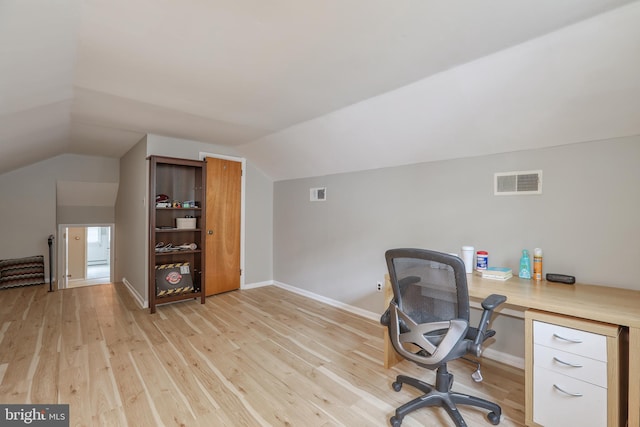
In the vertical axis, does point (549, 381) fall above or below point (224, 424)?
above

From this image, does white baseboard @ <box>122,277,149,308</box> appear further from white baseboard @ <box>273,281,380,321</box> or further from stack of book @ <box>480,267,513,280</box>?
stack of book @ <box>480,267,513,280</box>

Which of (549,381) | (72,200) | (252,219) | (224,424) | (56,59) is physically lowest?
(224,424)

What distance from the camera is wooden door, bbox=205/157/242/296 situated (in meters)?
4.23

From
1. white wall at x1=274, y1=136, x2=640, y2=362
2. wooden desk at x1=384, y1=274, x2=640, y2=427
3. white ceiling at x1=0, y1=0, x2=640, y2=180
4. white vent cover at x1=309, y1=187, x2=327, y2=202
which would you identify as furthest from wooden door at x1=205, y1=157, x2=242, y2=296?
wooden desk at x1=384, y1=274, x2=640, y2=427

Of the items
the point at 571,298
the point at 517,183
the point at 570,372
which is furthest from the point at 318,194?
the point at 570,372

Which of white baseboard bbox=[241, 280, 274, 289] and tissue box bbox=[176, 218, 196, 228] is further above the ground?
tissue box bbox=[176, 218, 196, 228]

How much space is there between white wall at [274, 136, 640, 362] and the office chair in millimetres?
933

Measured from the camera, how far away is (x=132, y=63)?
1.96 metres

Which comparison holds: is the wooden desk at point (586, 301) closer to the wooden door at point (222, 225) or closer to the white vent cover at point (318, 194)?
the white vent cover at point (318, 194)

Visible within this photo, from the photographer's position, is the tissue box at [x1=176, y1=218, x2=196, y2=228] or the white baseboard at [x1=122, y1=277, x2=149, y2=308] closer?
Result: the white baseboard at [x1=122, y1=277, x2=149, y2=308]

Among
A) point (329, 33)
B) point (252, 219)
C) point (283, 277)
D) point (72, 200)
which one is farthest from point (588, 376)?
point (72, 200)

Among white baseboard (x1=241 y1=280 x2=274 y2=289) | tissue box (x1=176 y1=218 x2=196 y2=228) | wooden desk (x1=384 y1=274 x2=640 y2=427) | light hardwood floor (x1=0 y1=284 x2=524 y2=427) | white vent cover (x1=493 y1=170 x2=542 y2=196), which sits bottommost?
light hardwood floor (x1=0 y1=284 x2=524 y2=427)

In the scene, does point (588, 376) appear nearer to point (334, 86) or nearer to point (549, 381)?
point (549, 381)

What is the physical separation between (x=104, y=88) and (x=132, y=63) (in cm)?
63
